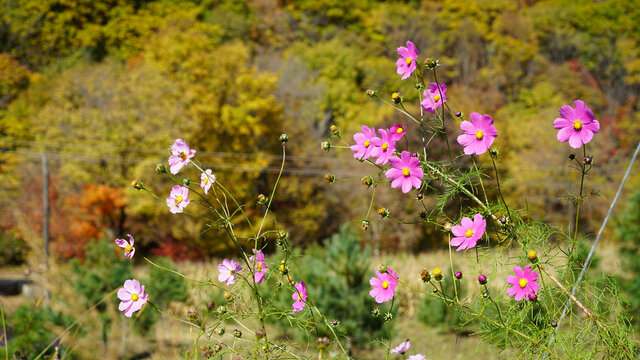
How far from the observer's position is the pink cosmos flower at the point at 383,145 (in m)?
1.08

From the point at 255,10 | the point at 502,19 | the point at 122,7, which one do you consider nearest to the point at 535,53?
the point at 502,19

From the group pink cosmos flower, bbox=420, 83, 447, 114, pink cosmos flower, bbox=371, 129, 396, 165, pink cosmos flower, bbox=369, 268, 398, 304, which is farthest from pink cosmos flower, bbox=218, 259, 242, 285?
pink cosmos flower, bbox=420, 83, 447, 114

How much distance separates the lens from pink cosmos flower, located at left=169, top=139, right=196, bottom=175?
1.14m

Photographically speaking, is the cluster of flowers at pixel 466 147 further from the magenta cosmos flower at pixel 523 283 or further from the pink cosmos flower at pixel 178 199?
the pink cosmos flower at pixel 178 199

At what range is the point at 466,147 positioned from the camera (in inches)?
40.5

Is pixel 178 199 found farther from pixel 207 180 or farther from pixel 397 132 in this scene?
pixel 397 132

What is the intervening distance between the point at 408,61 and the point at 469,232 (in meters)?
0.43

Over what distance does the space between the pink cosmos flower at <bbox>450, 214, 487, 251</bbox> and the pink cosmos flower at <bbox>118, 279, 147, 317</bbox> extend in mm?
710

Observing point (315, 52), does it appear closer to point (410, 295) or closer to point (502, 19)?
point (502, 19)

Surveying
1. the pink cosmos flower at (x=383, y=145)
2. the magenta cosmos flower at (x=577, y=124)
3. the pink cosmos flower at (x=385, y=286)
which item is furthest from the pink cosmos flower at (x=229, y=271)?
the magenta cosmos flower at (x=577, y=124)

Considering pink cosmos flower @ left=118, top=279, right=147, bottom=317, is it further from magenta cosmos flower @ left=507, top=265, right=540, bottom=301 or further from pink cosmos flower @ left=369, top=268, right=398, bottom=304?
magenta cosmos flower @ left=507, top=265, right=540, bottom=301

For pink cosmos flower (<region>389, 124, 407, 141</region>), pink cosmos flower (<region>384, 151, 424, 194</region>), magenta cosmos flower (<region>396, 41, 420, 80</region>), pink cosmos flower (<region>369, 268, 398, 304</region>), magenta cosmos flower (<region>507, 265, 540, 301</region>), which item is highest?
magenta cosmos flower (<region>396, 41, 420, 80</region>)

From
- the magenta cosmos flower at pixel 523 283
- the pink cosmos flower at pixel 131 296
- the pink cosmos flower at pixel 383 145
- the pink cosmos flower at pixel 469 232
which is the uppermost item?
the pink cosmos flower at pixel 383 145

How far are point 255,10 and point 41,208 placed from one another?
55.6ft
